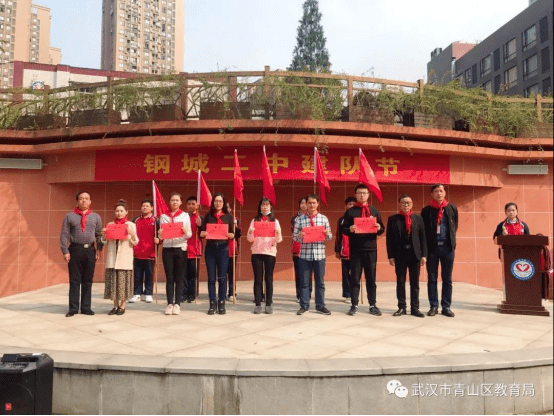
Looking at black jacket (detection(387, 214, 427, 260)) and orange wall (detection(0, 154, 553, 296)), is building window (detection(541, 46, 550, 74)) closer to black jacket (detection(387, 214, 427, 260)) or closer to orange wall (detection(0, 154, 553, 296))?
orange wall (detection(0, 154, 553, 296))

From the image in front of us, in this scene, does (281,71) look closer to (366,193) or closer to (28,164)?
(366,193)

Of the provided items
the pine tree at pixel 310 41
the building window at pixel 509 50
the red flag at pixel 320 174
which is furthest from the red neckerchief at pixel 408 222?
the pine tree at pixel 310 41


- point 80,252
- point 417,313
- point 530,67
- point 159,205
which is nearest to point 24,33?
point 530,67

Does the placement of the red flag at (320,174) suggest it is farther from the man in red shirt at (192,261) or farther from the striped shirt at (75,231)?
the striped shirt at (75,231)

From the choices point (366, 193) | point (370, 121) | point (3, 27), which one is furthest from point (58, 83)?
point (3, 27)

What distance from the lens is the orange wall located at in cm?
1057

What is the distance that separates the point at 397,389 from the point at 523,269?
162 inches

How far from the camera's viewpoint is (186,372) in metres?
3.62

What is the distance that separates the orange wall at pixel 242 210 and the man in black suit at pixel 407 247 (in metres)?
4.09

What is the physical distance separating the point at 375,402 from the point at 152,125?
773 centimetres

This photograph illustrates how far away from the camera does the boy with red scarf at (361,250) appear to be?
6.46 meters

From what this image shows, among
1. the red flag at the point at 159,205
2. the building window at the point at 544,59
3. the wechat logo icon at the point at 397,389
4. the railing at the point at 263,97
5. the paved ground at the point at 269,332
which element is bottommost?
the wechat logo icon at the point at 397,389

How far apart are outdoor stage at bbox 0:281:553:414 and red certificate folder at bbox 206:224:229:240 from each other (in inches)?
48.6

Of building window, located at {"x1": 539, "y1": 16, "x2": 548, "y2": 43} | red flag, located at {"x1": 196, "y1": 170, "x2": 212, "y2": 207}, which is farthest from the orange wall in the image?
building window, located at {"x1": 539, "y1": 16, "x2": 548, "y2": 43}
